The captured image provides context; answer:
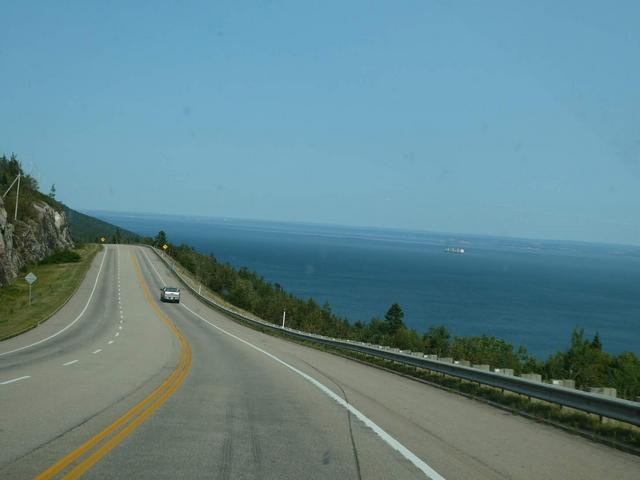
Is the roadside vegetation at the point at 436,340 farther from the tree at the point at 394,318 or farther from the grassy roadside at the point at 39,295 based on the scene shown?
the grassy roadside at the point at 39,295

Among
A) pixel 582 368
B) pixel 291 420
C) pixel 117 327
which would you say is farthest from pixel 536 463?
pixel 582 368

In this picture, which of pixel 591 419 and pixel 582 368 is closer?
pixel 591 419

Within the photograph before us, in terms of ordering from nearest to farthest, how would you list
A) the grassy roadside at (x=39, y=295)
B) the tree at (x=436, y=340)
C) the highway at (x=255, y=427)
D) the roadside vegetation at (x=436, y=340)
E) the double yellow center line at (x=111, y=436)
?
the double yellow center line at (x=111, y=436) → the highway at (x=255, y=427) → the grassy roadside at (x=39, y=295) → the roadside vegetation at (x=436, y=340) → the tree at (x=436, y=340)

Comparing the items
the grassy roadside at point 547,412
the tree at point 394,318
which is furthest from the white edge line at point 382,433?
the tree at point 394,318

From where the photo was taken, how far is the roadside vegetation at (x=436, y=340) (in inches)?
2625

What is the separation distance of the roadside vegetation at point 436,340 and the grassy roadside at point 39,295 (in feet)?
64.9

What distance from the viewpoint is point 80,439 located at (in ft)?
28.5

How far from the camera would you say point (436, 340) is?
89625 mm

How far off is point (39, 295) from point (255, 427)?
50.9 metres

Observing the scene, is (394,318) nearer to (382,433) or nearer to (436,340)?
(436,340)

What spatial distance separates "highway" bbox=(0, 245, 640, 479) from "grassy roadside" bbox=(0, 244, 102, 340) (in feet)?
53.4

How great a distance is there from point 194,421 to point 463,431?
386 centimetres

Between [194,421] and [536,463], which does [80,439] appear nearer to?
[194,421]

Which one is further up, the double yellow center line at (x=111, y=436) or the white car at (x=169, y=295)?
the double yellow center line at (x=111, y=436)
